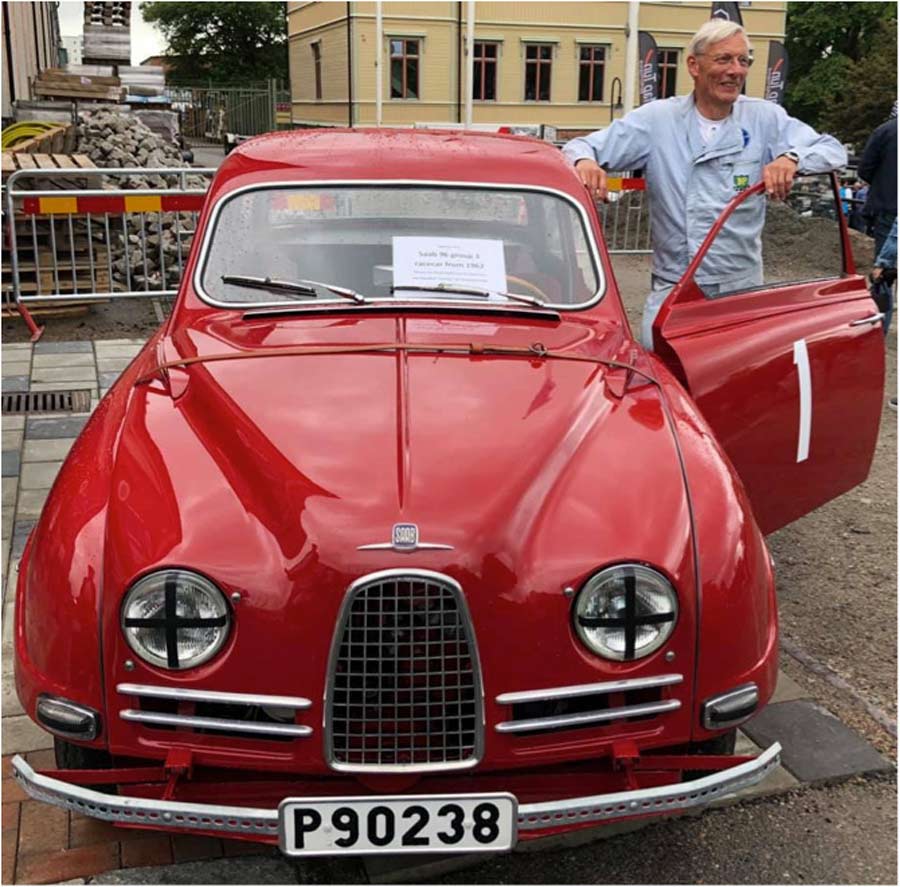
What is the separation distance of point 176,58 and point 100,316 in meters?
67.5

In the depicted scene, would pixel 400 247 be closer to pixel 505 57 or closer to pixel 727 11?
pixel 727 11

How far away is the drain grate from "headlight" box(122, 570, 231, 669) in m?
4.64

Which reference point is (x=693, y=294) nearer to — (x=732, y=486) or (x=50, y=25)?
(x=732, y=486)

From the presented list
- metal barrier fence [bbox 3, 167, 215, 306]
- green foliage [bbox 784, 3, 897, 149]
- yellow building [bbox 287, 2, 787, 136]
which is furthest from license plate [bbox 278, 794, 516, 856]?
green foliage [bbox 784, 3, 897, 149]

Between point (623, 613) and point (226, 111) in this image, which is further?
point (226, 111)

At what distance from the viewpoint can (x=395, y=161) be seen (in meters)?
4.05

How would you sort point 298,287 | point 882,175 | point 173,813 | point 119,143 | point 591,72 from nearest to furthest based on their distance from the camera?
point 173,813
point 298,287
point 882,175
point 119,143
point 591,72

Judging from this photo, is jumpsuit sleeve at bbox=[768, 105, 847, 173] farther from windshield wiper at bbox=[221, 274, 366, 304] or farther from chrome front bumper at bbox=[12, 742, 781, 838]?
chrome front bumper at bbox=[12, 742, 781, 838]

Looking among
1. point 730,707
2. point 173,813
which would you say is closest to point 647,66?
point 730,707

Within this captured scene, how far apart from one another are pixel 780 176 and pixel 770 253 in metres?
0.98

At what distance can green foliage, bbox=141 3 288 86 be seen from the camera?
225 ft

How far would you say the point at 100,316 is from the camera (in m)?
9.89

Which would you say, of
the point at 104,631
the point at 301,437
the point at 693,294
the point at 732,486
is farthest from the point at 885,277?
the point at 104,631

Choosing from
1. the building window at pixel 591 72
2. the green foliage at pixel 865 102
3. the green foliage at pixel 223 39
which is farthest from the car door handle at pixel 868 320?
the green foliage at pixel 223 39
